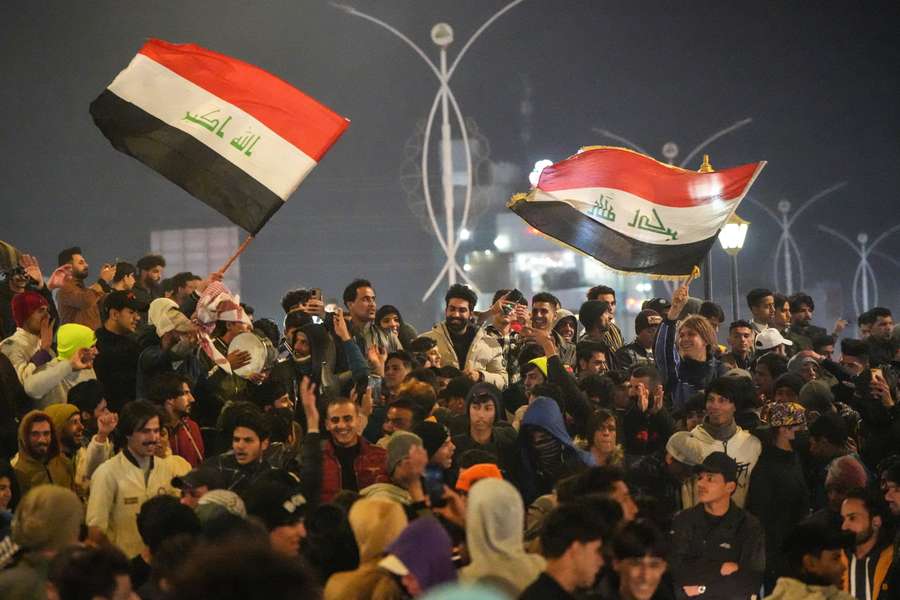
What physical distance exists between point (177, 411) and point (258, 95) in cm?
351

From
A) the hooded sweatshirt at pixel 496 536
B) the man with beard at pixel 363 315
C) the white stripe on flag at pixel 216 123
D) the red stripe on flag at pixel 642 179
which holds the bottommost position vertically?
the hooded sweatshirt at pixel 496 536

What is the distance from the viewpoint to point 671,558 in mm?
9586

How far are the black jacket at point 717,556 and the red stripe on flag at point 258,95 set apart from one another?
5.14 meters

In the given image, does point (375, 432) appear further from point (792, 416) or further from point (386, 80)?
point (386, 80)

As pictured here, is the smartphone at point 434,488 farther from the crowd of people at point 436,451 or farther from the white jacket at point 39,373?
the white jacket at point 39,373

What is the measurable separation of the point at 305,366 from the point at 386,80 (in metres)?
71.1

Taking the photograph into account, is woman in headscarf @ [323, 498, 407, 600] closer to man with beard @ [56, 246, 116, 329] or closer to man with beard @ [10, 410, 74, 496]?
man with beard @ [10, 410, 74, 496]

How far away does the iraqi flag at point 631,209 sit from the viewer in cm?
1508

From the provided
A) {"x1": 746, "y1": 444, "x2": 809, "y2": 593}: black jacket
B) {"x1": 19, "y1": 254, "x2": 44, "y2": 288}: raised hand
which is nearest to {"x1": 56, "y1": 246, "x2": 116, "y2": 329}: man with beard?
{"x1": 19, "y1": 254, "x2": 44, "y2": 288}: raised hand

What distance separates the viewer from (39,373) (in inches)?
455

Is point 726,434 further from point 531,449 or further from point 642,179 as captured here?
point 642,179

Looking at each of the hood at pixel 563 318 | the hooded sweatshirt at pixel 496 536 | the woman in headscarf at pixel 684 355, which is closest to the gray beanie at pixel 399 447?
the hooded sweatshirt at pixel 496 536

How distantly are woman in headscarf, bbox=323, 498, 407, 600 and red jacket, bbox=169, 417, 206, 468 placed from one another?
3191mm

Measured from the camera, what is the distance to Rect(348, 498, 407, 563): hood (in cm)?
755
